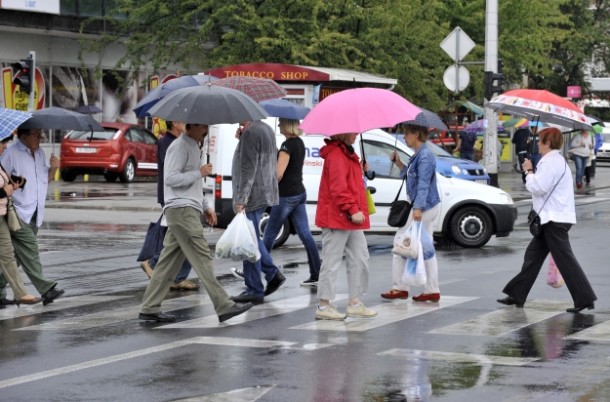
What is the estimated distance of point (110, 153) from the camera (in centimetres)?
3628

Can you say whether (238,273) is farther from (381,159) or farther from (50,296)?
(381,159)

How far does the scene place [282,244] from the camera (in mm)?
18719

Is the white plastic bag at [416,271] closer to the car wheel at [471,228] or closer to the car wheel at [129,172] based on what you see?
the car wheel at [471,228]

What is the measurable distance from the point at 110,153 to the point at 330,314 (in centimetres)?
2547

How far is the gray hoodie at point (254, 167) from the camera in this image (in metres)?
12.5

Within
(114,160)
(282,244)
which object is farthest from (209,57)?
(282,244)

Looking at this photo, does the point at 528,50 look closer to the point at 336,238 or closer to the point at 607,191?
the point at 607,191

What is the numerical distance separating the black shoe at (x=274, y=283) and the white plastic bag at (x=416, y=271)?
128 centimetres

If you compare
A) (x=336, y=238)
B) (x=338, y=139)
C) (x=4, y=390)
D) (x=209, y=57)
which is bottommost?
(x=4, y=390)

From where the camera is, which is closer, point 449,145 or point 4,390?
point 4,390

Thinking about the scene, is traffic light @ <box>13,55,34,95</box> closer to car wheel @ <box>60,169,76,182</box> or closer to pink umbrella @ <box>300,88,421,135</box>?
car wheel @ <box>60,169,76,182</box>

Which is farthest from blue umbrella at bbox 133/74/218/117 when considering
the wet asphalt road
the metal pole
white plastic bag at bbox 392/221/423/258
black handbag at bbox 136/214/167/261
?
the metal pole

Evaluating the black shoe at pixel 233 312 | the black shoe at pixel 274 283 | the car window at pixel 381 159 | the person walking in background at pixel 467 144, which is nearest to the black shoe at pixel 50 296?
the black shoe at pixel 274 283

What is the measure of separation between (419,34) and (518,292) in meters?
25.3
